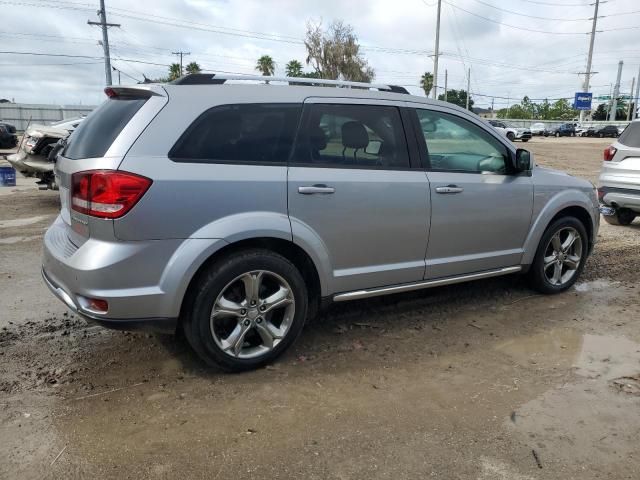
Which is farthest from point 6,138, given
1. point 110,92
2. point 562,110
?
point 562,110

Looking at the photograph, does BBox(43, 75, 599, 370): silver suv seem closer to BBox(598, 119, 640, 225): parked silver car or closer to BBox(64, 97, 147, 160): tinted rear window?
BBox(64, 97, 147, 160): tinted rear window

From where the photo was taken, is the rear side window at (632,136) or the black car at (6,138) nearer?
the rear side window at (632,136)

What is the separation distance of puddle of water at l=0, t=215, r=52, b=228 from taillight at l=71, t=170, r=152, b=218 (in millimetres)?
5689

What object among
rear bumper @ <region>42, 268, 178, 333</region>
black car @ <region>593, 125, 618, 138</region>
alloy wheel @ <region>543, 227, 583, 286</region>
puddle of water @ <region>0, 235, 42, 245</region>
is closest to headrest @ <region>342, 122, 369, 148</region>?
rear bumper @ <region>42, 268, 178, 333</region>

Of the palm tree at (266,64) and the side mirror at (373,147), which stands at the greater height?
the palm tree at (266,64)

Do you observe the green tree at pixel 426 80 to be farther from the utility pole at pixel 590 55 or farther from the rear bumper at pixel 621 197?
the rear bumper at pixel 621 197

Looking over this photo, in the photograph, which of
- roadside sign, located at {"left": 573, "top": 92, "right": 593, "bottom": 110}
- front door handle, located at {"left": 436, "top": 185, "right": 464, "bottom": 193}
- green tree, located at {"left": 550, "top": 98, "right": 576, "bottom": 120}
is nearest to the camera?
front door handle, located at {"left": 436, "top": 185, "right": 464, "bottom": 193}

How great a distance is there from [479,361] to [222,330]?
1.77 metres

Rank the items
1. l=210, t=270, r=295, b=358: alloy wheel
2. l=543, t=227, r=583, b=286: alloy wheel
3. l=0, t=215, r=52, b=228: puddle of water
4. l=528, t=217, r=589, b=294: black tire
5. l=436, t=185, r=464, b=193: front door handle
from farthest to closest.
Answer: l=0, t=215, r=52, b=228: puddle of water, l=543, t=227, r=583, b=286: alloy wheel, l=528, t=217, r=589, b=294: black tire, l=436, t=185, r=464, b=193: front door handle, l=210, t=270, r=295, b=358: alloy wheel

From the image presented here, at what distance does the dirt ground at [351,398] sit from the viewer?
2676 mm

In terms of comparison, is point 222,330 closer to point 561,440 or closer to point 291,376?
point 291,376

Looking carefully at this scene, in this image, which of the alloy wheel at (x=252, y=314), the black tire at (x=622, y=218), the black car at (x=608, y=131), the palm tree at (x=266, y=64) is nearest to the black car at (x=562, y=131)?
the black car at (x=608, y=131)

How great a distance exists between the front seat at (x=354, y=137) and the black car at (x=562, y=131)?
219 feet

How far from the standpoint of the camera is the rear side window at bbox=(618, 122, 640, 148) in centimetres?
775
